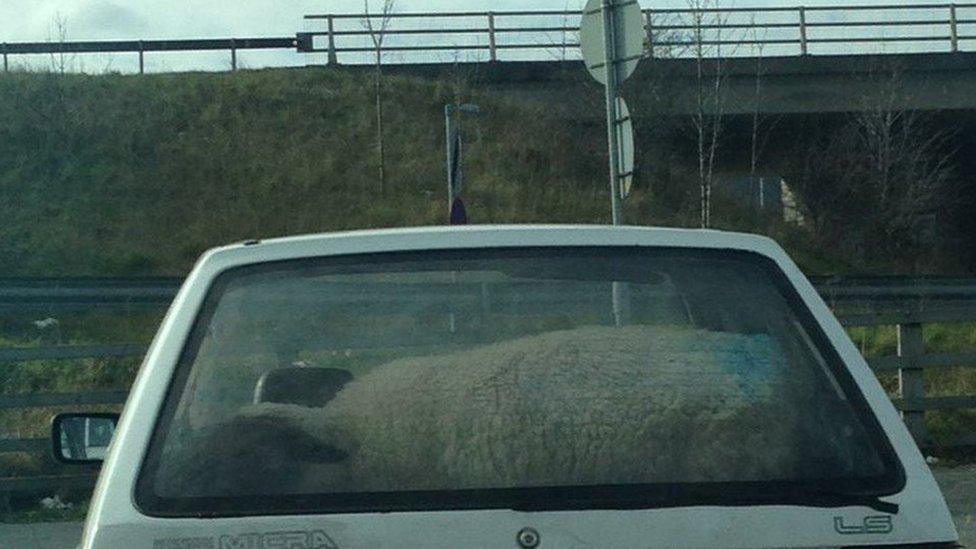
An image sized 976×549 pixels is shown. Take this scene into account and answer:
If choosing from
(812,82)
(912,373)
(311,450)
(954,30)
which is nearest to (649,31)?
(812,82)

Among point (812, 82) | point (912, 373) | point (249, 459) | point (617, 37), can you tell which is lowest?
point (912, 373)

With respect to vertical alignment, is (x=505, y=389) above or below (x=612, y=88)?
below

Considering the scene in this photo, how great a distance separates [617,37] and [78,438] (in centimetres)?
777

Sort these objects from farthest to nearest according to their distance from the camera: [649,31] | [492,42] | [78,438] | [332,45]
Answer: [332,45] < [492,42] < [649,31] < [78,438]

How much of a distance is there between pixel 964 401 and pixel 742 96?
26.1 meters

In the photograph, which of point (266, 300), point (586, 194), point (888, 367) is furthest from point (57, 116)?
point (266, 300)

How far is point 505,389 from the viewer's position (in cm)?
336

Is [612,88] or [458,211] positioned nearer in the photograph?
[612,88]

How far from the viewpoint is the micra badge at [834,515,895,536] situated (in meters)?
3.14

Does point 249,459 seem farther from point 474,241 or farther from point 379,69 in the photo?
point 379,69

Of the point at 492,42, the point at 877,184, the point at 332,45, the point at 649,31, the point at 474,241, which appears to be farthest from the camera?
the point at 332,45

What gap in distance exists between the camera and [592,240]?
137 inches

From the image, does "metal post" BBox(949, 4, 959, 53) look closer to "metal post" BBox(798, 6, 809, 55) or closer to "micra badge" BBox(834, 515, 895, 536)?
"metal post" BBox(798, 6, 809, 55)

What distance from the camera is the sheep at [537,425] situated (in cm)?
325
